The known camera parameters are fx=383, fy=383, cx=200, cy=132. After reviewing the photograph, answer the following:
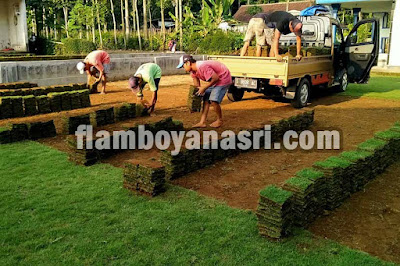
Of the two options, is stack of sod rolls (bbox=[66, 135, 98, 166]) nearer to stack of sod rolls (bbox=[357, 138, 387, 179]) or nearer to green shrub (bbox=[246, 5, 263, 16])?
stack of sod rolls (bbox=[357, 138, 387, 179])

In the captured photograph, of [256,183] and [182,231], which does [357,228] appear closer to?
[256,183]

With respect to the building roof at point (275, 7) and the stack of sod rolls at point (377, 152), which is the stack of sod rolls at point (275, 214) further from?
the building roof at point (275, 7)

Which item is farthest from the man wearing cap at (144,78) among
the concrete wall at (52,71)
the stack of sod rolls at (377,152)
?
the concrete wall at (52,71)

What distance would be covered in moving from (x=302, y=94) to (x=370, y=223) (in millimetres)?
6955

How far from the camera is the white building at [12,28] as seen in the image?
21.7 meters

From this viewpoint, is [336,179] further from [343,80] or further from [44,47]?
[44,47]

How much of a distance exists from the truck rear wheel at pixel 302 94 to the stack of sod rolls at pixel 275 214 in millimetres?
7041

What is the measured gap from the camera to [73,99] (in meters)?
10.5

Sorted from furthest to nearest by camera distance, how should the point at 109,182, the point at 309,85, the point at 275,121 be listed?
the point at 309,85 < the point at 275,121 < the point at 109,182

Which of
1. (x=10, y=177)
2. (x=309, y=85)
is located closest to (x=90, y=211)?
(x=10, y=177)

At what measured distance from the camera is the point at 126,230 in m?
4.10

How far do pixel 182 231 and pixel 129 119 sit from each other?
5.37 meters

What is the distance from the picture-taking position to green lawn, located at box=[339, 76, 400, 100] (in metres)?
13.9

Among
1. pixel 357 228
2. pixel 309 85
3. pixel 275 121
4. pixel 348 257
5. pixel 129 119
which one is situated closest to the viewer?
pixel 348 257
